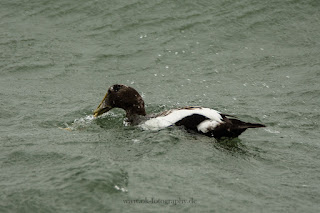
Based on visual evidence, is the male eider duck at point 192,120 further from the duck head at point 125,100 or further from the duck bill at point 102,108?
the duck bill at point 102,108

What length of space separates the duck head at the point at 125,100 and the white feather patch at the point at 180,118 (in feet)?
1.28

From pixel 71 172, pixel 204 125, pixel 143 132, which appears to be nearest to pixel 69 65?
pixel 143 132

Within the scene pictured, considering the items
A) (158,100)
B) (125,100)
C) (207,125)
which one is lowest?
(158,100)

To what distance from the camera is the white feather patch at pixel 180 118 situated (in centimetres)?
578

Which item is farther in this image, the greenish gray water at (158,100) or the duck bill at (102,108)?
the duck bill at (102,108)

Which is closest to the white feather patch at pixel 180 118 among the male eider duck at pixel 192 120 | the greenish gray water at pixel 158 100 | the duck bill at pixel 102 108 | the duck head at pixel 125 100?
the male eider duck at pixel 192 120

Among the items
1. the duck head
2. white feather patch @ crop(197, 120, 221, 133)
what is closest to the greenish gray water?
white feather patch @ crop(197, 120, 221, 133)

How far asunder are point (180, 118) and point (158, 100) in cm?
183

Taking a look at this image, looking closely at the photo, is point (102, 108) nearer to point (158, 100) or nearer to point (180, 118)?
point (158, 100)

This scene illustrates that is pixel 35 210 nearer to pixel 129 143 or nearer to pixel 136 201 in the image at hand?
pixel 136 201

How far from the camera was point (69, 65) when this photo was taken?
361 inches

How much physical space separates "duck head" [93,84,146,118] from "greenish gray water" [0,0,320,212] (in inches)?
11.4

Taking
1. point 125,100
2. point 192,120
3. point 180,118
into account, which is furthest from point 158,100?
point 192,120

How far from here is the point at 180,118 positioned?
5.91 m
